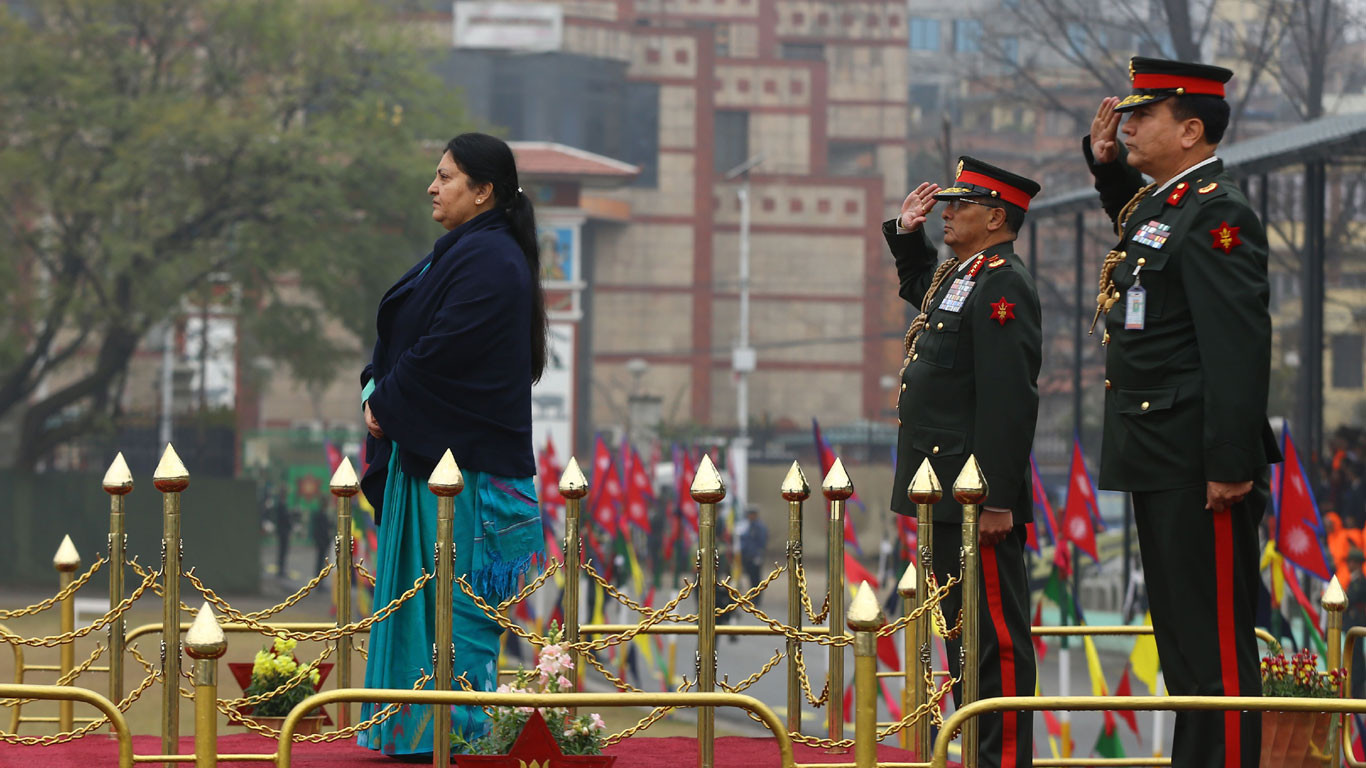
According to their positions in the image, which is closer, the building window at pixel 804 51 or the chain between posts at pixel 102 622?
the chain between posts at pixel 102 622

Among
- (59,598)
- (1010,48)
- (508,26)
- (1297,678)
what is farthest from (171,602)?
(1010,48)

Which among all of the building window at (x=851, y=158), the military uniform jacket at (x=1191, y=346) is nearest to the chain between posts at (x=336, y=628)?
the military uniform jacket at (x=1191, y=346)

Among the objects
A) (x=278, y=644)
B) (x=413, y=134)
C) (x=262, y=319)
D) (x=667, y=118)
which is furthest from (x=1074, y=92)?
(x=278, y=644)

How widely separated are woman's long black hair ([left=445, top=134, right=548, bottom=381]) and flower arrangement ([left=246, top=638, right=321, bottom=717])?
1.57 metres

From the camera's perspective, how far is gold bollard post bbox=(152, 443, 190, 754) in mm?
4844

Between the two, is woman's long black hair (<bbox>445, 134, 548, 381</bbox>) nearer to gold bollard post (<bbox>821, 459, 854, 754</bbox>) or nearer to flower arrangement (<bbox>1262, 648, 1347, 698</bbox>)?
gold bollard post (<bbox>821, 459, 854, 754</bbox>)

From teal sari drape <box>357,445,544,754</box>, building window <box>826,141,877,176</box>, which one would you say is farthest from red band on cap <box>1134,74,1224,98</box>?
building window <box>826,141,877,176</box>

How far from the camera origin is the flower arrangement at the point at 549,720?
4629mm

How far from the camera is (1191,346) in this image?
449cm

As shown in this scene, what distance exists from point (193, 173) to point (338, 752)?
2210cm

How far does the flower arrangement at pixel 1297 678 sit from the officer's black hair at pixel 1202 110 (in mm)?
2215

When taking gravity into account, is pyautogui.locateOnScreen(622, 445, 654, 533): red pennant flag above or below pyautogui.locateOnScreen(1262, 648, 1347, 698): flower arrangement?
below

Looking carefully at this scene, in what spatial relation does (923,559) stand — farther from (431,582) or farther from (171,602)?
(171,602)

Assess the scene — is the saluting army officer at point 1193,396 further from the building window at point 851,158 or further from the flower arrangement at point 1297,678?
the building window at point 851,158
